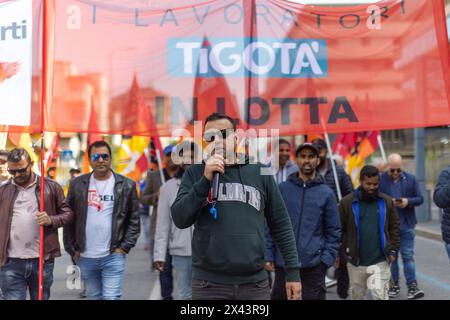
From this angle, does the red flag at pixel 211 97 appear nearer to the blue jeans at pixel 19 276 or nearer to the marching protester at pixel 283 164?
the marching protester at pixel 283 164

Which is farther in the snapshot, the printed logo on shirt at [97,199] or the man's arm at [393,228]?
the man's arm at [393,228]

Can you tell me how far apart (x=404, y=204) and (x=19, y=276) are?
469cm

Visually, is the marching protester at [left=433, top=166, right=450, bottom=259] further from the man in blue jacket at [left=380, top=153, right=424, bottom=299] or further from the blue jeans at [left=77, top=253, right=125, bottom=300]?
the blue jeans at [left=77, top=253, right=125, bottom=300]

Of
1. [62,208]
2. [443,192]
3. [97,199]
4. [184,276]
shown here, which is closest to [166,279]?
[184,276]

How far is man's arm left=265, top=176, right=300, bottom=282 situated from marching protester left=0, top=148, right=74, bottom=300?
223 cm

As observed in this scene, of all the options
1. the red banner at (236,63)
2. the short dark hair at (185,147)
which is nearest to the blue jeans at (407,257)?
the red banner at (236,63)

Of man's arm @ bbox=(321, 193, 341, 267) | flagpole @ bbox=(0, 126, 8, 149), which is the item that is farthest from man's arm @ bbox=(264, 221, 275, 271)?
flagpole @ bbox=(0, 126, 8, 149)

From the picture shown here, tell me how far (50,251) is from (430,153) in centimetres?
2902

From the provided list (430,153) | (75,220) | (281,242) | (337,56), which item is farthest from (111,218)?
(430,153)

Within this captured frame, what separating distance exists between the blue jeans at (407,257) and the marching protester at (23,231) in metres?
4.35

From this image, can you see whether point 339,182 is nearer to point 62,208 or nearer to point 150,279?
point 150,279

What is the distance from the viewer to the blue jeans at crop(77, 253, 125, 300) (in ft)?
17.5

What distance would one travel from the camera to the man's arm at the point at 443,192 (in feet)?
17.7
